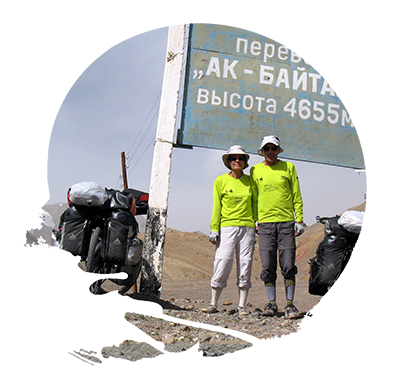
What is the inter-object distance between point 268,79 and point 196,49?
102 centimetres

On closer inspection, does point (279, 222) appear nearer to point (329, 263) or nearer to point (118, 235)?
point (329, 263)

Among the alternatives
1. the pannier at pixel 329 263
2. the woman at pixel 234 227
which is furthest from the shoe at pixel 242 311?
the pannier at pixel 329 263

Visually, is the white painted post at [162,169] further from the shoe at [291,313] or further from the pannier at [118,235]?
the shoe at [291,313]

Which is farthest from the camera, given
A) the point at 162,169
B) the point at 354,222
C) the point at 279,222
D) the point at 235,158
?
the point at 162,169

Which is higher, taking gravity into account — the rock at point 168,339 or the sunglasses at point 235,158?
the sunglasses at point 235,158

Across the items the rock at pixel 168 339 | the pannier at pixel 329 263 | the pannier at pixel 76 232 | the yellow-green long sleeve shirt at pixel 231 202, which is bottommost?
the rock at pixel 168 339

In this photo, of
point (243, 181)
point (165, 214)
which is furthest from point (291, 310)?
point (165, 214)

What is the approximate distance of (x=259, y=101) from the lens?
5.82 m

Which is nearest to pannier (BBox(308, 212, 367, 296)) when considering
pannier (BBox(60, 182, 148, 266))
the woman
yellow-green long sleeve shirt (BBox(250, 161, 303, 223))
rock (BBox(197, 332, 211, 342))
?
yellow-green long sleeve shirt (BBox(250, 161, 303, 223))

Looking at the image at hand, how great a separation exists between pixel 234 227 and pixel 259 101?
189 centimetres

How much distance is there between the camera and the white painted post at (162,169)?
5426 mm

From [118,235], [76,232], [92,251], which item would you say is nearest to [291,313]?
[118,235]

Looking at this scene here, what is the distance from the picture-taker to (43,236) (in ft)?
20.5

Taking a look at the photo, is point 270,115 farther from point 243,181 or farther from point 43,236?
point 43,236
